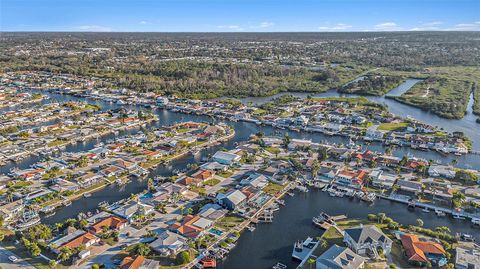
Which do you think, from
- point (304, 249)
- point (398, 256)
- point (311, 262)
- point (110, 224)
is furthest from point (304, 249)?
point (110, 224)

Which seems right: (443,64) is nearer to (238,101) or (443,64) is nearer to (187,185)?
(238,101)

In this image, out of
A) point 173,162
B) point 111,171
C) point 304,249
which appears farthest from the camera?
point 173,162

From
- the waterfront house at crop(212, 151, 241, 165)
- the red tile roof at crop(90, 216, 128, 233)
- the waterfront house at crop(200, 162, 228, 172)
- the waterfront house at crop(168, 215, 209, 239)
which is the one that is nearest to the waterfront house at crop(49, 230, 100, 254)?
the red tile roof at crop(90, 216, 128, 233)

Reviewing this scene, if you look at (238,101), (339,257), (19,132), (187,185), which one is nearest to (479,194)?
(339,257)

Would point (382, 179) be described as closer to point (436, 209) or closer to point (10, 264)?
point (436, 209)

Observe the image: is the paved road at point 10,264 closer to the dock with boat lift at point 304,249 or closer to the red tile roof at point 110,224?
the red tile roof at point 110,224

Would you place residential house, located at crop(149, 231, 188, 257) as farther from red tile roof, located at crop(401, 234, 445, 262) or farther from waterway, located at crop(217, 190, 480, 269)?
red tile roof, located at crop(401, 234, 445, 262)

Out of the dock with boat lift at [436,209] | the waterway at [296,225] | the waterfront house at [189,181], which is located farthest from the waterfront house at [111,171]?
the dock with boat lift at [436,209]
